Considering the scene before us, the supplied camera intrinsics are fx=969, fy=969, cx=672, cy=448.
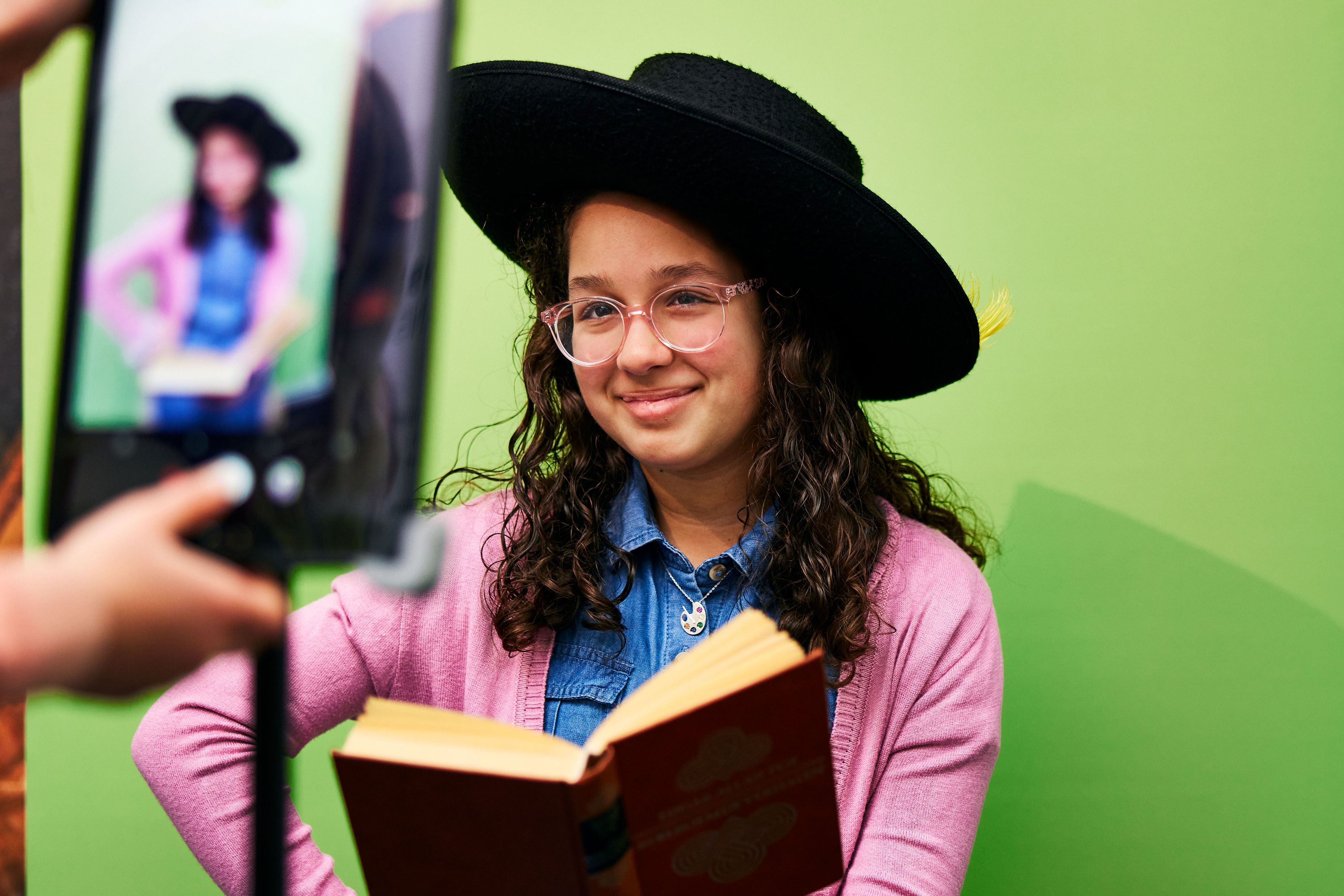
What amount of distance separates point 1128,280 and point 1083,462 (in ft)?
0.99

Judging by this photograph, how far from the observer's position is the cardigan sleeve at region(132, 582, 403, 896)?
1014 mm

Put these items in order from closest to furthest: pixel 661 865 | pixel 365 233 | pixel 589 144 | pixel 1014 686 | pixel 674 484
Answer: pixel 365 233, pixel 661 865, pixel 589 144, pixel 674 484, pixel 1014 686

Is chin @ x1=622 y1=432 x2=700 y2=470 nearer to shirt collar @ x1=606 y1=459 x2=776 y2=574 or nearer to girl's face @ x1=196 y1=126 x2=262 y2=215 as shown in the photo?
shirt collar @ x1=606 y1=459 x2=776 y2=574

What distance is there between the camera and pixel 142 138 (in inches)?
14.0

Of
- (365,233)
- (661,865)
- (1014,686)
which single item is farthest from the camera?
(1014,686)

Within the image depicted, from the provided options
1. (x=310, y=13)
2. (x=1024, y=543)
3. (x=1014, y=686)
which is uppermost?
(x=310, y=13)

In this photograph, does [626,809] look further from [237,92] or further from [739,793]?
[237,92]

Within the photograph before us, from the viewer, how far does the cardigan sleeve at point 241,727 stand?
101cm

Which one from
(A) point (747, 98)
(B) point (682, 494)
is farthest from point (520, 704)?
(A) point (747, 98)

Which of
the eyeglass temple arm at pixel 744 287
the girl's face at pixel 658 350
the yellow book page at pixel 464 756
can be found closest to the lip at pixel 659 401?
the girl's face at pixel 658 350

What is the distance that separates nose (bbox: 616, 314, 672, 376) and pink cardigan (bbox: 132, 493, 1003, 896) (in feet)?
0.93

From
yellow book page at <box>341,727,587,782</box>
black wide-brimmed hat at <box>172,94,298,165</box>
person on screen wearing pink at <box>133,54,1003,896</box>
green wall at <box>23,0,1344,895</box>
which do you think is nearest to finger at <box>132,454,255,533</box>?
black wide-brimmed hat at <box>172,94,298,165</box>

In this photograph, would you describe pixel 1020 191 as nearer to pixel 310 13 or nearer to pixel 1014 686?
pixel 1014 686

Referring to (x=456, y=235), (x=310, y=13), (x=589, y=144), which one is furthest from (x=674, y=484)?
(x=310, y=13)
